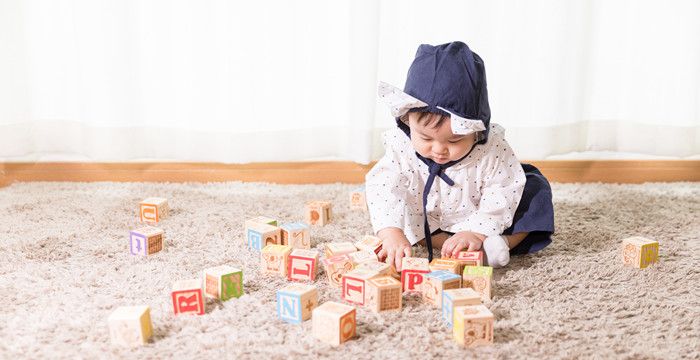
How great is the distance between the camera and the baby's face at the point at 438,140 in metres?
1.30

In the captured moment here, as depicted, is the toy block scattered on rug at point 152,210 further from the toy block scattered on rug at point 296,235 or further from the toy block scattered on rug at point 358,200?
the toy block scattered on rug at point 358,200

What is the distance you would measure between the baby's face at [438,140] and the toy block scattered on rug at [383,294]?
0.29m

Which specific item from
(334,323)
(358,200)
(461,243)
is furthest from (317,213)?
(334,323)

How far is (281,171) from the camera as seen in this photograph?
2047 millimetres

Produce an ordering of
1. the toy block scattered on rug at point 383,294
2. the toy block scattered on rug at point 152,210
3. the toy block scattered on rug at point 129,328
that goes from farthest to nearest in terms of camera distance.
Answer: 1. the toy block scattered on rug at point 152,210
2. the toy block scattered on rug at point 383,294
3. the toy block scattered on rug at point 129,328

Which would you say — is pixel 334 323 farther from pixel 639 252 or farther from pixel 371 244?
pixel 639 252

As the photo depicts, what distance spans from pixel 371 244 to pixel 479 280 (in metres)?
0.26

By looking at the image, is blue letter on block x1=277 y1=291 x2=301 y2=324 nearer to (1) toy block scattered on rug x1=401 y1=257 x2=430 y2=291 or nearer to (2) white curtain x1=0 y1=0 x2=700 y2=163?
(1) toy block scattered on rug x1=401 y1=257 x2=430 y2=291

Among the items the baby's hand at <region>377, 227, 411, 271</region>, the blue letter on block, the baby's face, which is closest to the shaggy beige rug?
the blue letter on block

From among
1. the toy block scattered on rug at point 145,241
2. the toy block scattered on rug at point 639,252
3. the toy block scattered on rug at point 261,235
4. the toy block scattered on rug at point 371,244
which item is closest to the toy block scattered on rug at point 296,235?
the toy block scattered on rug at point 261,235

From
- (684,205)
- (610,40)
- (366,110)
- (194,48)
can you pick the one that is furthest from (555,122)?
(194,48)

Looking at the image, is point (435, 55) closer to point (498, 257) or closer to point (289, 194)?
point (498, 257)

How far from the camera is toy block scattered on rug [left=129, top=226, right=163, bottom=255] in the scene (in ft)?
4.58

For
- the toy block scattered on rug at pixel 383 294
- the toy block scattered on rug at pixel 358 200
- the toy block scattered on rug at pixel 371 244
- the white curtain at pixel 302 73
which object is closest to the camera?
the toy block scattered on rug at pixel 383 294
